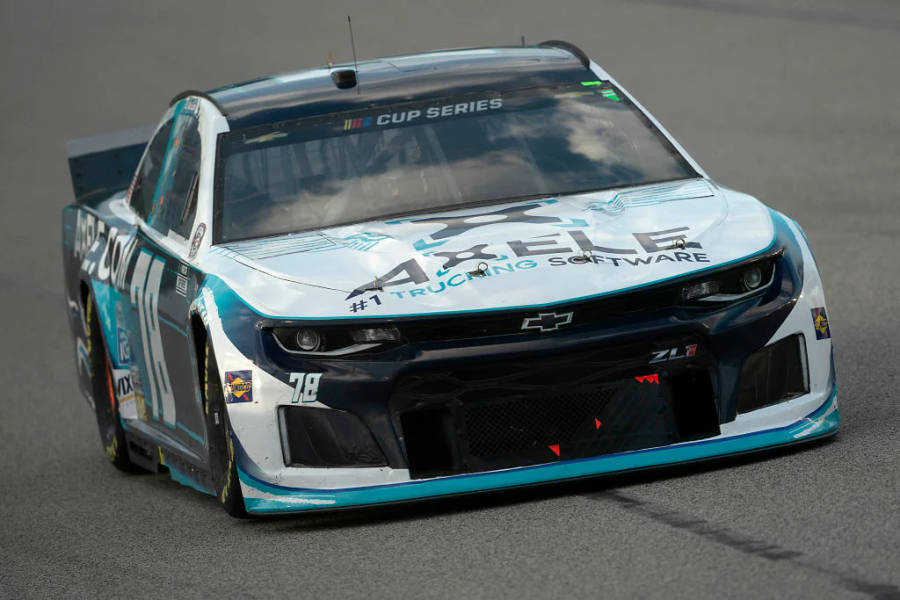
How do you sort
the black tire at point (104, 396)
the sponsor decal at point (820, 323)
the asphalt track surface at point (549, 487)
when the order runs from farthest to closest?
the black tire at point (104, 396) < the sponsor decal at point (820, 323) < the asphalt track surface at point (549, 487)

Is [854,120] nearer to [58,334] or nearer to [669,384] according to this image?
[58,334]

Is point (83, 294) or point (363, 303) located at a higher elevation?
point (363, 303)

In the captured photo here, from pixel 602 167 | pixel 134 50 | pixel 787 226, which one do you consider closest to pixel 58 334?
pixel 602 167

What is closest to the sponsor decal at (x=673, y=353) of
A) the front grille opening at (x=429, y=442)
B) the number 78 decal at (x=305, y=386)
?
the front grille opening at (x=429, y=442)

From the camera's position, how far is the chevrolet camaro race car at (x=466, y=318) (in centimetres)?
545

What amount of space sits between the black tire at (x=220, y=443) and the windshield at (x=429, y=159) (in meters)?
0.66

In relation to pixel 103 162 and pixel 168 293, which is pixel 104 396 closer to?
pixel 103 162

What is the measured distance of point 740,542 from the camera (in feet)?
15.5

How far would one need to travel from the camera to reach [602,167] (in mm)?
6688

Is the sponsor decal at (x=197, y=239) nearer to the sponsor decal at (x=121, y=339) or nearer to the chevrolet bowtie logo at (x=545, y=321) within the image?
the sponsor decal at (x=121, y=339)

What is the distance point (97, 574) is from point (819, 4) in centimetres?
1807

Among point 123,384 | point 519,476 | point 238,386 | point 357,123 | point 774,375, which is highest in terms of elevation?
point 357,123

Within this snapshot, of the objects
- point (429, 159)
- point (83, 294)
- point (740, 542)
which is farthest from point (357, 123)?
point (740, 542)

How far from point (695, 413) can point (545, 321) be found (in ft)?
1.92
